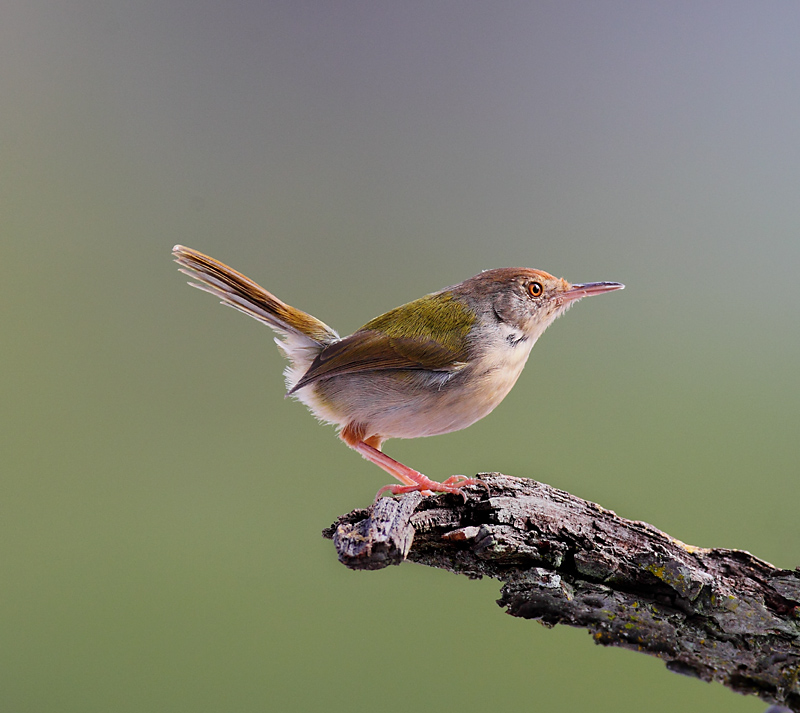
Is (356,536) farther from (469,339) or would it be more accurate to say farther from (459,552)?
(469,339)

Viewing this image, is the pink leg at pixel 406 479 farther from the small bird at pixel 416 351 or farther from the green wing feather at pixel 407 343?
the green wing feather at pixel 407 343

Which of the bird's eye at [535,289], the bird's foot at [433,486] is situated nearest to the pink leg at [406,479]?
the bird's foot at [433,486]

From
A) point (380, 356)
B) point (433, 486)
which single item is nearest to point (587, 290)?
point (380, 356)

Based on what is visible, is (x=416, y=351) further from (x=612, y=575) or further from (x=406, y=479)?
(x=612, y=575)

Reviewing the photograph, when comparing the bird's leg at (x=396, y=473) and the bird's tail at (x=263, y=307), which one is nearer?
the bird's leg at (x=396, y=473)

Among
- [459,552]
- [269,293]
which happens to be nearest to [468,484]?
[459,552]

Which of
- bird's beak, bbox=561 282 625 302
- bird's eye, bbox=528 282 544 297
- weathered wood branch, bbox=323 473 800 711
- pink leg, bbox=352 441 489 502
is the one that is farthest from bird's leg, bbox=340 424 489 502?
bird's beak, bbox=561 282 625 302

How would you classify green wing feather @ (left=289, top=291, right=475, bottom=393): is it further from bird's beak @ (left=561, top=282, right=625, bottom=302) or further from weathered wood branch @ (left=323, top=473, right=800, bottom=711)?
weathered wood branch @ (left=323, top=473, right=800, bottom=711)
